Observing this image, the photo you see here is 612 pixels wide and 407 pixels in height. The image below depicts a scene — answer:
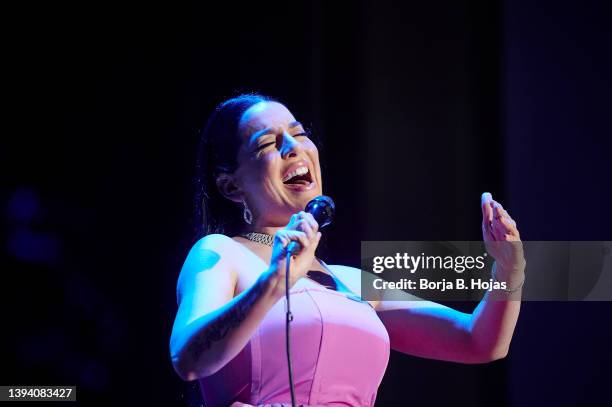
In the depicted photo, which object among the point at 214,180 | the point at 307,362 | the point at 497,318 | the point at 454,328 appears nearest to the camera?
the point at 307,362

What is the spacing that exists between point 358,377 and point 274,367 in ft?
0.61

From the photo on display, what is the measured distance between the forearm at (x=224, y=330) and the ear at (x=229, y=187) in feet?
1.70

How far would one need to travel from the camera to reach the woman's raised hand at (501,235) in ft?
4.84

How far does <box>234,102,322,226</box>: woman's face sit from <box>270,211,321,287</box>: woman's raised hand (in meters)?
0.36

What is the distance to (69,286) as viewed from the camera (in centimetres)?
222

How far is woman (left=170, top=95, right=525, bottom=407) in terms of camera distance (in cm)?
127

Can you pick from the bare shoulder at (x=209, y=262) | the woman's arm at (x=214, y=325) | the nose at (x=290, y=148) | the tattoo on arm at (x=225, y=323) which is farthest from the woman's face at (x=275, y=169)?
the tattoo on arm at (x=225, y=323)

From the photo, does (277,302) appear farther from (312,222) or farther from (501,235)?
(501,235)

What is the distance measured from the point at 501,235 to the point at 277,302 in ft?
1.55

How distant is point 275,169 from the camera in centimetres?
166

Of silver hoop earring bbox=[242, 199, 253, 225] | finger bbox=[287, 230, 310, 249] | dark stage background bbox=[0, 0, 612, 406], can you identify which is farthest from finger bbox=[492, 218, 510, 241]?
dark stage background bbox=[0, 0, 612, 406]

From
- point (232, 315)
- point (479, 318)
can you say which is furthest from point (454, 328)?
point (232, 315)

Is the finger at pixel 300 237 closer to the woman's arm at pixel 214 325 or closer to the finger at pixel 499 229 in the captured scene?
the woman's arm at pixel 214 325

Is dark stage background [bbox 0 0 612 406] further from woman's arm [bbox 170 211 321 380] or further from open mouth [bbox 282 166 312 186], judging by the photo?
woman's arm [bbox 170 211 321 380]
